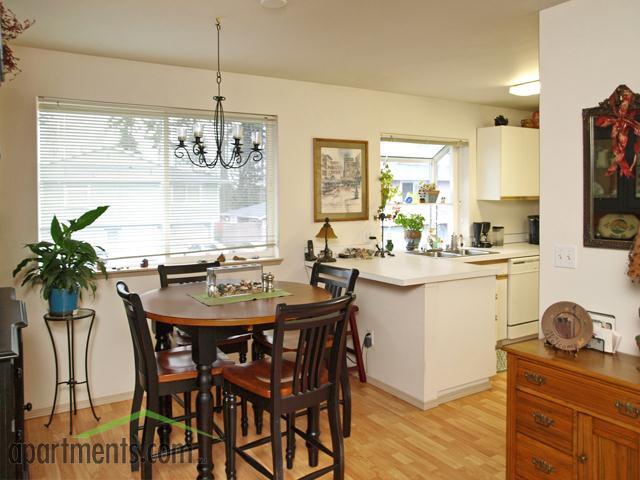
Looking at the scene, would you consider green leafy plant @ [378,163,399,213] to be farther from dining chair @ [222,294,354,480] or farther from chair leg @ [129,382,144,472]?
chair leg @ [129,382,144,472]

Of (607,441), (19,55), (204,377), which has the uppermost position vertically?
(19,55)

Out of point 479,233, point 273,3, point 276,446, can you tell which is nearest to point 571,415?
point 276,446

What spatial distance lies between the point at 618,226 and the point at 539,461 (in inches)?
45.0

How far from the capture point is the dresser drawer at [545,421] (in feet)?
7.09

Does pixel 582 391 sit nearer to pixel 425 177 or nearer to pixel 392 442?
pixel 392 442

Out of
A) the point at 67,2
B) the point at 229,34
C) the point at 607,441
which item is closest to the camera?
the point at 607,441

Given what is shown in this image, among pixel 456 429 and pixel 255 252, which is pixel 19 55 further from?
pixel 456 429

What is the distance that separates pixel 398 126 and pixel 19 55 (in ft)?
10.3

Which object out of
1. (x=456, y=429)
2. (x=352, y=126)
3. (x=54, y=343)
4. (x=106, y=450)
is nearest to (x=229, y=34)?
(x=352, y=126)

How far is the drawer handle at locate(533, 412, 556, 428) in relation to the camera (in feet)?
7.27

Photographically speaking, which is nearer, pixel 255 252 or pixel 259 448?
pixel 259 448

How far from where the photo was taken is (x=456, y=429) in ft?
10.3

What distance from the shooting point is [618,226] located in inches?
94.7

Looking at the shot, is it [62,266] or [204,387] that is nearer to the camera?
[204,387]
